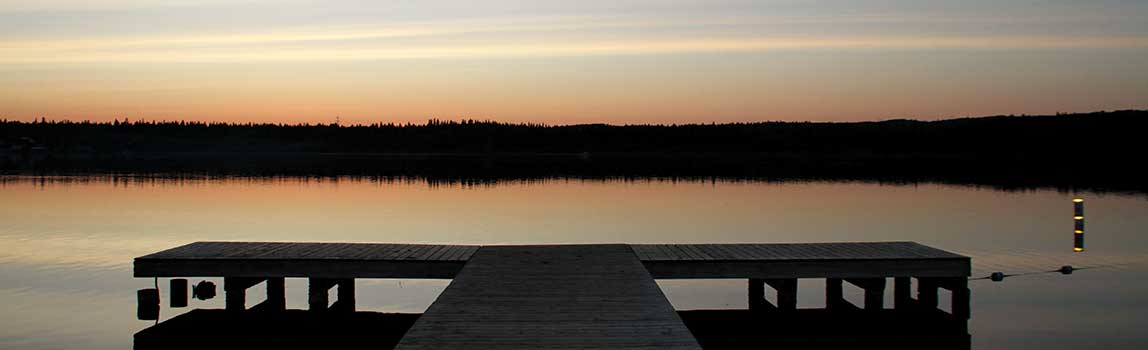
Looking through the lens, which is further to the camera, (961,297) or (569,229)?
(569,229)

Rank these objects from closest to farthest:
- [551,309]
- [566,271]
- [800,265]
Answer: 1. [551,309]
2. [566,271]
3. [800,265]

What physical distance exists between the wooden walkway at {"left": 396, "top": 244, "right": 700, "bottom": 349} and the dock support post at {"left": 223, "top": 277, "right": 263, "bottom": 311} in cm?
307

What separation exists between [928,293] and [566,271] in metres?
5.03

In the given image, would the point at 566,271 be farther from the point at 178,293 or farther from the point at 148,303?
the point at 148,303

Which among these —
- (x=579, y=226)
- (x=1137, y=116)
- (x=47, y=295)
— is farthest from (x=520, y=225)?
(x=1137, y=116)

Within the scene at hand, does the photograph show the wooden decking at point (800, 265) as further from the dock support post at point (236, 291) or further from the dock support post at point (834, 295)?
the dock support post at point (236, 291)

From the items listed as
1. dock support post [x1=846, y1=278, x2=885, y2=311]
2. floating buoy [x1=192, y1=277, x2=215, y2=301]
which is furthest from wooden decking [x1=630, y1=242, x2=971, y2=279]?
floating buoy [x1=192, y1=277, x2=215, y2=301]

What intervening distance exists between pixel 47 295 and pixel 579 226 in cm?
1475

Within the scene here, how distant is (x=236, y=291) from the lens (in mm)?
13352

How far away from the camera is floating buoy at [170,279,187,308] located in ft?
43.5

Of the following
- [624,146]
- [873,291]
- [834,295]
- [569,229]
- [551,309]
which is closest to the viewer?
[551,309]

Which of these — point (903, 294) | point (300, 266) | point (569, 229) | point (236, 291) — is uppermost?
point (300, 266)

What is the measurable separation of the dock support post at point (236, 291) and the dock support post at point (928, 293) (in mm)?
8489

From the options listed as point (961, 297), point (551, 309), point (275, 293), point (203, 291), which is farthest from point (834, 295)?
point (203, 291)
